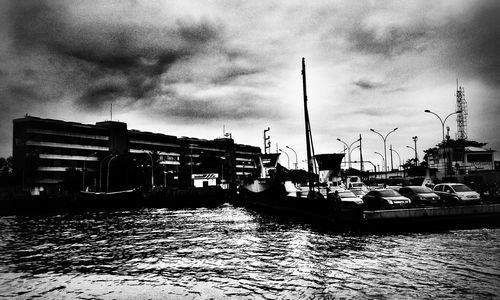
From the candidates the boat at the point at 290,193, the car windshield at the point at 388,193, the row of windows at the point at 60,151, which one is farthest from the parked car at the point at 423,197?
the row of windows at the point at 60,151

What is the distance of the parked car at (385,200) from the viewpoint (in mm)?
23297

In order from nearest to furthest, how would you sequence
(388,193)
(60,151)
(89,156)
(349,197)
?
(388,193)
(349,197)
(60,151)
(89,156)

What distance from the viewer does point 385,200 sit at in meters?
23.7

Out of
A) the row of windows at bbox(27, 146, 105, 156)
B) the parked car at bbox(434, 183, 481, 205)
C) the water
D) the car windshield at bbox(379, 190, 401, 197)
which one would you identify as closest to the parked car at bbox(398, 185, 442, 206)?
the parked car at bbox(434, 183, 481, 205)

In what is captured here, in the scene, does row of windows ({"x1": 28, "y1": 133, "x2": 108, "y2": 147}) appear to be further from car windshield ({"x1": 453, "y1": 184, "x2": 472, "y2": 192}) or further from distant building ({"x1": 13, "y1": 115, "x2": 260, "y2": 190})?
car windshield ({"x1": 453, "y1": 184, "x2": 472, "y2": 192})

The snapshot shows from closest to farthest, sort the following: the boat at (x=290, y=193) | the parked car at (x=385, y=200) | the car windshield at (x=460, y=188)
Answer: the parked car at (x=385, y=200)
the car windshield at (x=460, y=188)
the boat at (x=290, y=193)

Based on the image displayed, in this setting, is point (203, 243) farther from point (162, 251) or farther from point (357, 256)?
point (357, 256)

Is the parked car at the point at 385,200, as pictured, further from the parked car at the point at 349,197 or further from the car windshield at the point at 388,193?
the parked car at the point at 349,197

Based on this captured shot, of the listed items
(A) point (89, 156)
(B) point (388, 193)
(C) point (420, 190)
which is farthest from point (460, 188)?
(A) point (89, 156)

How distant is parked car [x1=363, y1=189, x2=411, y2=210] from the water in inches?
147

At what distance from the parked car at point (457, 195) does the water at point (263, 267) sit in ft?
14.3

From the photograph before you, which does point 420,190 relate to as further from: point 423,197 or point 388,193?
point 388,193

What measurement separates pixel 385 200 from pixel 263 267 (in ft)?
44.6

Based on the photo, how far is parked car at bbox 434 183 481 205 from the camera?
24656 millimetres
